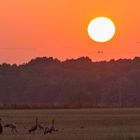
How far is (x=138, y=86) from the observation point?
18712 centimetres

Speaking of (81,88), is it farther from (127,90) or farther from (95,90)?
(127,90)

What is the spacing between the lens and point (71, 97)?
620ft

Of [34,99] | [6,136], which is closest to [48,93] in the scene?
[34,99]

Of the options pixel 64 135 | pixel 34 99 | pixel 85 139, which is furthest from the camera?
pixel 34 99

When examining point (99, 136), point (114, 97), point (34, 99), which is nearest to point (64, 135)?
point (99, 136)

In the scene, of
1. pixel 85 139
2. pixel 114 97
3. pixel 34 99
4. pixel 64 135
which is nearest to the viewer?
pixel 85 139

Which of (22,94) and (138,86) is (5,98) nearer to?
A: (22,94)

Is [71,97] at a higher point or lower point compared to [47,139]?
higher

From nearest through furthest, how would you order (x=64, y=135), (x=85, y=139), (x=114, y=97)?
(x=85, y=139)
(x=64, y=135)
(x=114, y=97)

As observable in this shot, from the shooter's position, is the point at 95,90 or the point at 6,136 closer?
the point at 6,136

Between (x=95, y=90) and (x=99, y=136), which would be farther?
(x=95, y=90)

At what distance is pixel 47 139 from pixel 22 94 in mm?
165285

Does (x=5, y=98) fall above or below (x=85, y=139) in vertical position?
above

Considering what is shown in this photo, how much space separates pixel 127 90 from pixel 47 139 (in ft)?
493
